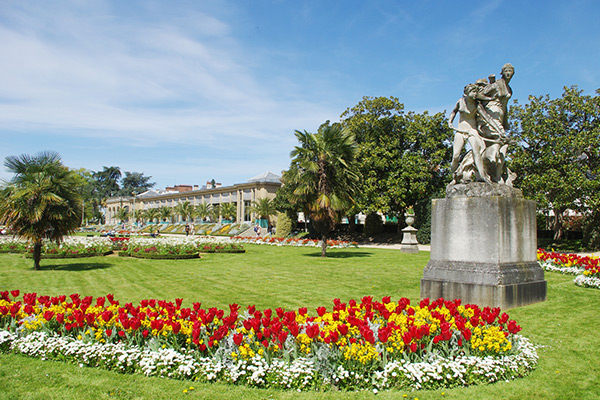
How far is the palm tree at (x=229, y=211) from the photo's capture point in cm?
5959

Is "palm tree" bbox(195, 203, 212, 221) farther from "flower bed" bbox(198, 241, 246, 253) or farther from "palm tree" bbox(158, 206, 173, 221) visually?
"flower bed" bbox(198, 241, 246, 253)

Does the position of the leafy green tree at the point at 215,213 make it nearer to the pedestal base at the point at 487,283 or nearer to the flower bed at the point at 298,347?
the pedestal base at the point at 487,283

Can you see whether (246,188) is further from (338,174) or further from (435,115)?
(338,174)

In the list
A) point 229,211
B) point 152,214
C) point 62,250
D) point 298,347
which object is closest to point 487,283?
point 298,347

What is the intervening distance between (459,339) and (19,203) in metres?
13.2

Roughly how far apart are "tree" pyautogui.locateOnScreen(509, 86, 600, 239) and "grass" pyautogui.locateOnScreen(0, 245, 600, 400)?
44.2 feet

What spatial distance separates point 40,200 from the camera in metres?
13.1

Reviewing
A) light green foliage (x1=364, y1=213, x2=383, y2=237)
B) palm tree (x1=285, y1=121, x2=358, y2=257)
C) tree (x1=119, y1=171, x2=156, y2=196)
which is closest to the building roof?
light green foliage (x1=364, y1=213, x2=383, y2=237)

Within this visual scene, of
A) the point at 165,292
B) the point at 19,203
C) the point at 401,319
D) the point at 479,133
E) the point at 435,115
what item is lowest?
the point at 165,292

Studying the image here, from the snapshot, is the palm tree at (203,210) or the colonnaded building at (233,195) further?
the palm tree at (203,210)

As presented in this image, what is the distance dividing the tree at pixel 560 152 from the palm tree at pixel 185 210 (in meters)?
50.9

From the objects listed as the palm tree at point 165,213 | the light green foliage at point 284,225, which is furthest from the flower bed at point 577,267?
the palm tree at point 165,213

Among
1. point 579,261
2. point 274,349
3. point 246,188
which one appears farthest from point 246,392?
point 246,188

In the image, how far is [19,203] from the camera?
12867mm
